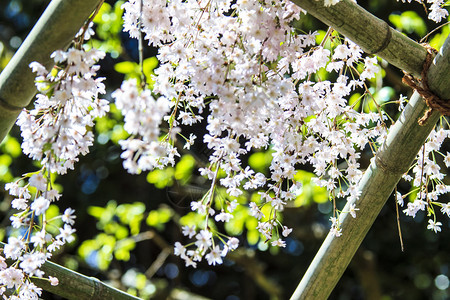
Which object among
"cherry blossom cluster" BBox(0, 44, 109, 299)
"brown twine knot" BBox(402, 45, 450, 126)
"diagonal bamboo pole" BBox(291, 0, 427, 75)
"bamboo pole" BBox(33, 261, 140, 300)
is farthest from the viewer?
"bamboo pole" BBox(33, 261, 140, 300)

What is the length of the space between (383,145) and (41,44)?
0.61 meters

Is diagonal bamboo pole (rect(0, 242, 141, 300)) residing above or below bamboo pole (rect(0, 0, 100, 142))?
below

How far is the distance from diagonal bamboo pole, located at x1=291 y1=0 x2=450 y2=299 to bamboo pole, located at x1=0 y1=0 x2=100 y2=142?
0.97ft

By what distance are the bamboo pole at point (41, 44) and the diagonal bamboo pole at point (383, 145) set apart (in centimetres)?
30

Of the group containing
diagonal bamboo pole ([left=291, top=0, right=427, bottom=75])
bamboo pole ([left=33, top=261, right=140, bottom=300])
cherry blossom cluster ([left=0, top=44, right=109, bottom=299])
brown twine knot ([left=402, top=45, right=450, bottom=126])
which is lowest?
bamboo pole ([left=33, top=261, right=140, bottom=300])

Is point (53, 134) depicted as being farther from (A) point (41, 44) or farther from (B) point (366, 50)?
(B) point (366, 50)

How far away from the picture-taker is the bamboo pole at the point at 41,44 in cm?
67

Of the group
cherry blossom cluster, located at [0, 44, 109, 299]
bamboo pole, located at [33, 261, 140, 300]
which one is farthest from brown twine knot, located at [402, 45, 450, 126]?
bamboo pole, located at [33, 261, 140, 300]

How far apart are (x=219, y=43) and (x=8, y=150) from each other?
1.82m

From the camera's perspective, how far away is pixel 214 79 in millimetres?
733

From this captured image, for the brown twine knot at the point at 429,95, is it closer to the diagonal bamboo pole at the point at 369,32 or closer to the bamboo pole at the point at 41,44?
the diagonal bamboo pole at the point at 369,32

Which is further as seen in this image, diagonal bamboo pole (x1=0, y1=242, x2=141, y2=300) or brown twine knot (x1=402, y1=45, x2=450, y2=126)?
diagonal bamboo pole (x1=0, y1=242, x2=141, y2=300)

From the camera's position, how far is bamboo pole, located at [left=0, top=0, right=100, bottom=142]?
0.67 metres

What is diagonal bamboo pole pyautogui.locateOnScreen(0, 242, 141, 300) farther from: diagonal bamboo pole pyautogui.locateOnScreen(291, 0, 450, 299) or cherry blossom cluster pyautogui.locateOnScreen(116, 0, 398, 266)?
diagonal bamboo pole pyautogui.locateOnScreen(291, 0, 450, 299)
